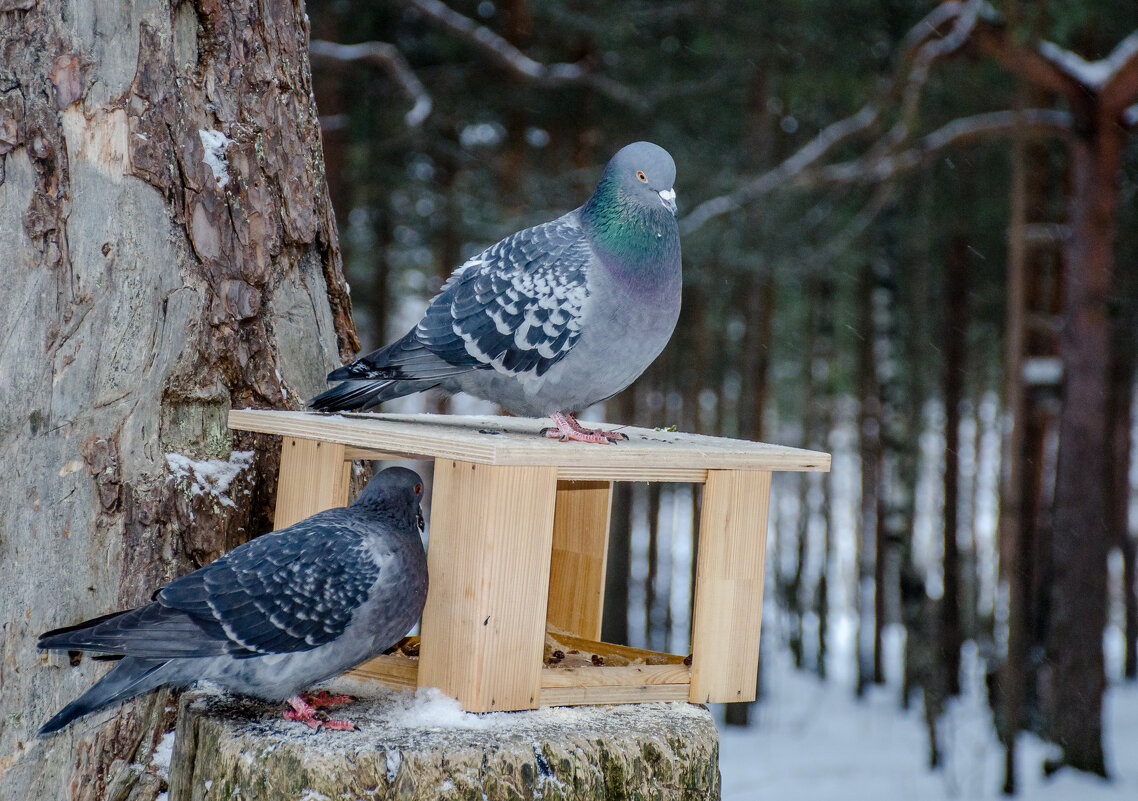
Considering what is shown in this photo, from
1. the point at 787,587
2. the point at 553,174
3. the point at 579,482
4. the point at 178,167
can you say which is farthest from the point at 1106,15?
the point at 787,587

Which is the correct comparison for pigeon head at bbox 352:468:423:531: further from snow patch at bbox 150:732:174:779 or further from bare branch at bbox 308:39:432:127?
bare branch at bbox 308:39:432:127

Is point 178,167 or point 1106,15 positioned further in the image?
point 1106,15

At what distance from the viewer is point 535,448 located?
2.04 metres

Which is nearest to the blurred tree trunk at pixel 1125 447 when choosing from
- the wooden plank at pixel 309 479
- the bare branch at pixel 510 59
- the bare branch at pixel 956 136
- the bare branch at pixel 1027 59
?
the bare branch at pixel 956 136

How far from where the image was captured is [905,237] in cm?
1341

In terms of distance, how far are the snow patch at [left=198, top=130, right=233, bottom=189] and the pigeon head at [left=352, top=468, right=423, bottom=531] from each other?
1017 mm

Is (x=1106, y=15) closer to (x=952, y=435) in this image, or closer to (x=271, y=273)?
(x=952, y=435)

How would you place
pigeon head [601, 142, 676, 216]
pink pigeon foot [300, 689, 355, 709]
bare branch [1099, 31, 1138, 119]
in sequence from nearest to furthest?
pink pigeon foot [300, 689, 355, 709]
pigeon head [601, 142, 676, 216]
bare branch [1099, 31, 1138, 119]

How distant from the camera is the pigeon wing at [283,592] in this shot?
207cm

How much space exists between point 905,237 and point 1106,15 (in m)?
4.58

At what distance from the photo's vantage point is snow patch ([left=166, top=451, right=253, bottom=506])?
8.66 ft

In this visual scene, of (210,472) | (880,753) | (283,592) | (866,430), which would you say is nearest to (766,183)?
(880,753)

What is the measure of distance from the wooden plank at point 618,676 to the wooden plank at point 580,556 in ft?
1.63

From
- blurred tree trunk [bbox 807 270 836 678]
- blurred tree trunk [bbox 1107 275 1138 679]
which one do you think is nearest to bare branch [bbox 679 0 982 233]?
blurred tree trunk [bbox 807 270 836 678]
